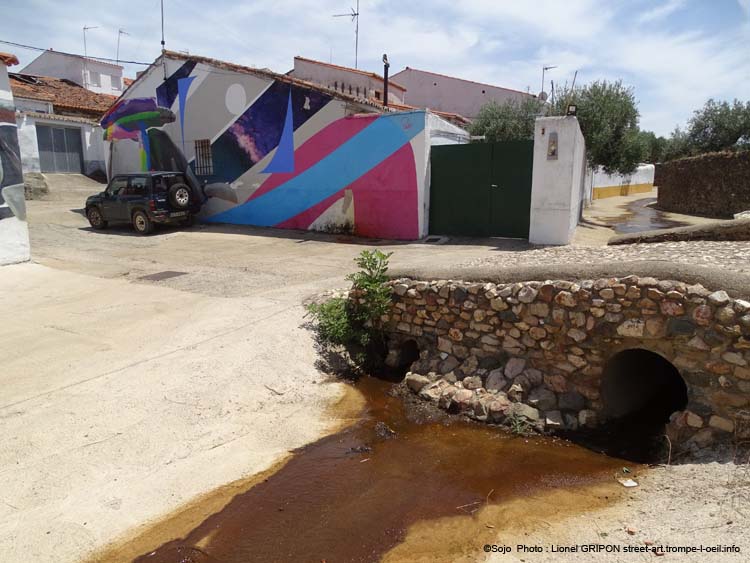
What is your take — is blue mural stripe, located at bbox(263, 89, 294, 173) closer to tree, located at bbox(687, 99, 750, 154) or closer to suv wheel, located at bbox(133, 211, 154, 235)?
suv wheel, located at bbox(133, 211, 154, 235)

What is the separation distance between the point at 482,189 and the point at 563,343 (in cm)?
804

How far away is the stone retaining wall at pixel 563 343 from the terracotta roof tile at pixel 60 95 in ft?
81.6

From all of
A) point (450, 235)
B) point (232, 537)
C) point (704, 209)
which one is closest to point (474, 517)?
point (232, 537)

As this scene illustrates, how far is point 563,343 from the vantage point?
6246 millimetres

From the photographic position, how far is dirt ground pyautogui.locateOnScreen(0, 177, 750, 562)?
4055mm

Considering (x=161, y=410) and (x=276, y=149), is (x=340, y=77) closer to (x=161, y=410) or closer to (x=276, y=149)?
(x=276, y=149)

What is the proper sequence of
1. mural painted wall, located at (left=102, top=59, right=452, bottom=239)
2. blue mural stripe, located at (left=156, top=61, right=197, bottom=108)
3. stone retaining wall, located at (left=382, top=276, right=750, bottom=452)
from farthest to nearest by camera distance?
blue mural stripe, located at (left=156, top=61, right=197, bottom=108), mural painted wall, located at (left=102, top=59, right=452, bottom=239), stone retaining wall, located at (left=382, top=276, right=750, bottom=452)

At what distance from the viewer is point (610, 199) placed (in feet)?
115

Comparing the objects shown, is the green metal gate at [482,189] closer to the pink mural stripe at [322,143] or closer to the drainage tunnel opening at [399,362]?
the pink mural stripe at [322,143]

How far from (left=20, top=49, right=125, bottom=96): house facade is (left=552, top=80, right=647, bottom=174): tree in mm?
27464

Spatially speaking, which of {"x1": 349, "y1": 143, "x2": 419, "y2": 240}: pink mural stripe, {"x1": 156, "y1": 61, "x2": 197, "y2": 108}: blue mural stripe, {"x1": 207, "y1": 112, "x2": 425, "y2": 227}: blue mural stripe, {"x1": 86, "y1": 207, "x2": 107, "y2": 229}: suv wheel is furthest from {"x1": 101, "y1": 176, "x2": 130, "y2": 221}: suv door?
{"x1": 349, "y1": 143, "x2": 419, "y2": 240}: pink mural stripe

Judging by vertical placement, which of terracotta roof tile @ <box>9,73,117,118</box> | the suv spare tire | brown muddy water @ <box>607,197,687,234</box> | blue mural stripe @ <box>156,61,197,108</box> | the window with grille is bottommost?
brown muddy water @ <box>607,197,687,234</box>

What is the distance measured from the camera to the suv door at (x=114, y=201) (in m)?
16.6

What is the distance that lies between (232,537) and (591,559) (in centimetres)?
265
